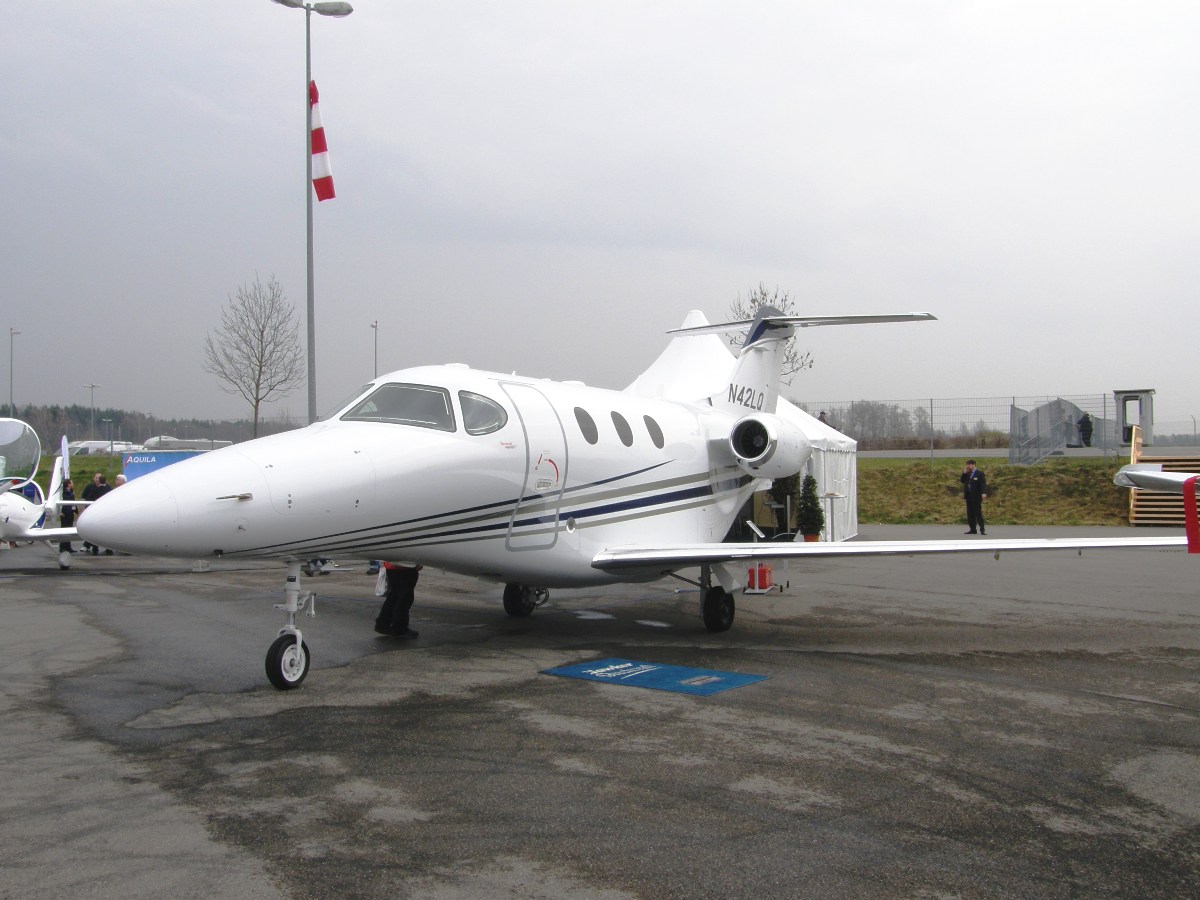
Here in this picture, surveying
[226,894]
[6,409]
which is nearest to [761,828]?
[226,894]

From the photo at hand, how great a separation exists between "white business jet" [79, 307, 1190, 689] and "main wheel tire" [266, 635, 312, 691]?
0.01 meters

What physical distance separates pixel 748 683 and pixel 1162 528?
23.8 meters

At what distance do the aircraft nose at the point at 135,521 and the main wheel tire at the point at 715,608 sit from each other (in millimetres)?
6154

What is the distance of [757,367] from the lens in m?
15.0

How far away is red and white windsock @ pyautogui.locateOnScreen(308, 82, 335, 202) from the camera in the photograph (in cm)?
1784

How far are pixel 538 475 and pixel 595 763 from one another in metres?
4.36

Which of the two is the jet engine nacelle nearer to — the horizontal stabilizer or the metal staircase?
the horizontal stabilizer

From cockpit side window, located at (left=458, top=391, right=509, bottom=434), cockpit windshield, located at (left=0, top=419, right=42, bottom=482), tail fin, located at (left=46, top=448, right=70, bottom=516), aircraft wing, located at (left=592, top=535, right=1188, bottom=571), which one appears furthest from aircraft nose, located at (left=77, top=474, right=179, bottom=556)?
tail fin, located at (left=46, top=448, right=70, bottom=516)

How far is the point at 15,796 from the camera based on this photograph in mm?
5039

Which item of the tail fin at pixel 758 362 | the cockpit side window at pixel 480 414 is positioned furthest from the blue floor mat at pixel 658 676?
the tail fin at pixel 758 362

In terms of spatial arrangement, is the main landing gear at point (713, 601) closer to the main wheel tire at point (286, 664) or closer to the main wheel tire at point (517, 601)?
the main wheel tire at point (517, 601)

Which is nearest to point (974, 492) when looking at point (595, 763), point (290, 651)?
point (290, 651)

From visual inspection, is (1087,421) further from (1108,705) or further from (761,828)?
(761,828)

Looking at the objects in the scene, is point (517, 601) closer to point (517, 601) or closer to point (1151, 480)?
point (517, 601)
